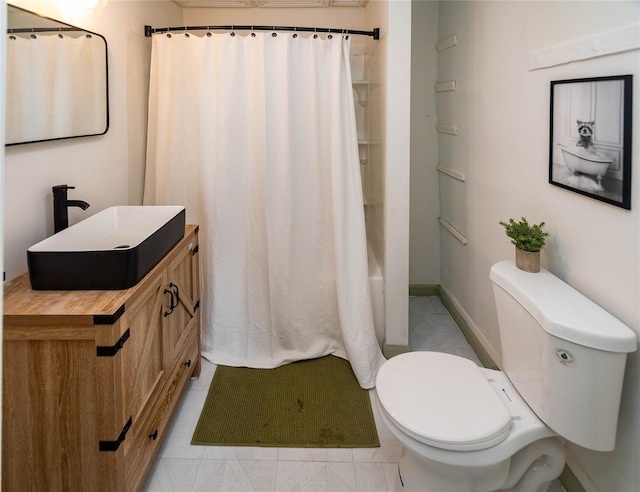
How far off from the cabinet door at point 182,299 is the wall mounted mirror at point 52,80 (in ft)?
2.18

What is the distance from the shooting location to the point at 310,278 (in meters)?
2.71

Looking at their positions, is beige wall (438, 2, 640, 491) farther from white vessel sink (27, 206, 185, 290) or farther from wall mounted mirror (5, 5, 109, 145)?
wall mounted mirror (5, 5, 109, 145)

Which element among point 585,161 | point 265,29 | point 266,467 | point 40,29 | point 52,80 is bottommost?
point 266,467

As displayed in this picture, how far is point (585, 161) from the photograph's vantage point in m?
1.56

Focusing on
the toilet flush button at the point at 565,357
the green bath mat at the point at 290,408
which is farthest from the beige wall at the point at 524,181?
the green bath mat at the point at 290,408

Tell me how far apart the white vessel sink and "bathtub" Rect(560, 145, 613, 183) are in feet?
4.77

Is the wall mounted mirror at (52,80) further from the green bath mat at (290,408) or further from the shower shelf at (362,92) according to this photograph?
the shower shelf at (362,92)

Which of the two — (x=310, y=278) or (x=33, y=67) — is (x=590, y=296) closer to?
(x=310, y=278)

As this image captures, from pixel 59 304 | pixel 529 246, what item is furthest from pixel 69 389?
pixel 529 246

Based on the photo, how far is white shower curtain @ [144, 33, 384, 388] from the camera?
2.55 meters

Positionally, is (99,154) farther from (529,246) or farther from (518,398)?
(518,398)

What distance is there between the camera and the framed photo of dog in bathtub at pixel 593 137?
1364 millimetres

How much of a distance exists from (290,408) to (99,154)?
4.85 feet

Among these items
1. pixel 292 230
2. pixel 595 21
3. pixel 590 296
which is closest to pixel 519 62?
pixel 595 21
